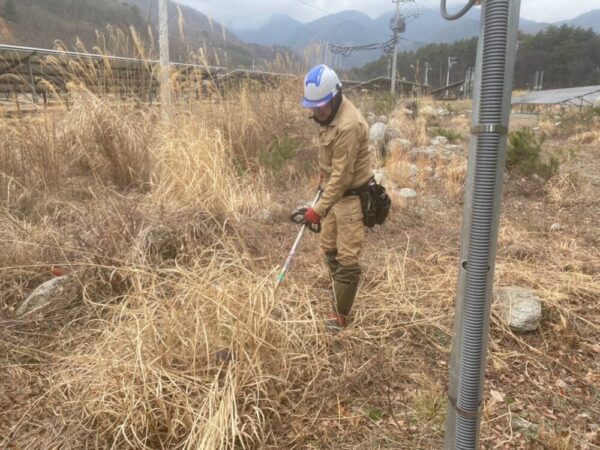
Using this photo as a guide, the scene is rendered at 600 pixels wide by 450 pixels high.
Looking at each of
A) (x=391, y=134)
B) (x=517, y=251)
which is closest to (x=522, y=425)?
(x=517, y=251)

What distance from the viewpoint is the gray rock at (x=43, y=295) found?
2846mm

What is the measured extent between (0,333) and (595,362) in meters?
3.48

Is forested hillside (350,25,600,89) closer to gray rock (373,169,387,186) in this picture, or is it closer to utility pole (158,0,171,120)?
gray rock (373,169,387,186)

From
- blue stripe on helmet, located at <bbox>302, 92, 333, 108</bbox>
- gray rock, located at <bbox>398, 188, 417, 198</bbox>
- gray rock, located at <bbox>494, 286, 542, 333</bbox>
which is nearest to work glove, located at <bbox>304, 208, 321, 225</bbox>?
blue stripe on helmet, located at <bbox>302, 92, 333, 108</bbox>

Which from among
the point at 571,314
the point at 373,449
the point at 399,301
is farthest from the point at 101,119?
the point at 571,314

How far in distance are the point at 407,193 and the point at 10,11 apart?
99.2ft

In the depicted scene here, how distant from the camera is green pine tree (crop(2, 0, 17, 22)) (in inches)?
1011

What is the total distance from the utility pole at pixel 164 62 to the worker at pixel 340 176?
2.67 metres

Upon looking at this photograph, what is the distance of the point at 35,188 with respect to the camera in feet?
13.5

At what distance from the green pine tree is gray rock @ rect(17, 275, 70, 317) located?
29.0 metres

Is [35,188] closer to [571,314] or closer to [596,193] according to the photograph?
[571,314]

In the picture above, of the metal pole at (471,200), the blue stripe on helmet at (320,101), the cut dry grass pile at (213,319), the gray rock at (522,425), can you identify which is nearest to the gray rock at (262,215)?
the cut dry grass pile at (213,319)

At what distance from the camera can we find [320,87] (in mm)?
2549

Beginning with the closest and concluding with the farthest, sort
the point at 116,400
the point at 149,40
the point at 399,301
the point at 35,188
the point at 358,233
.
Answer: the point at 116,400 < the point at 358,233 < the point at 399,301 < the point at 35,188 < the point at 149,40
